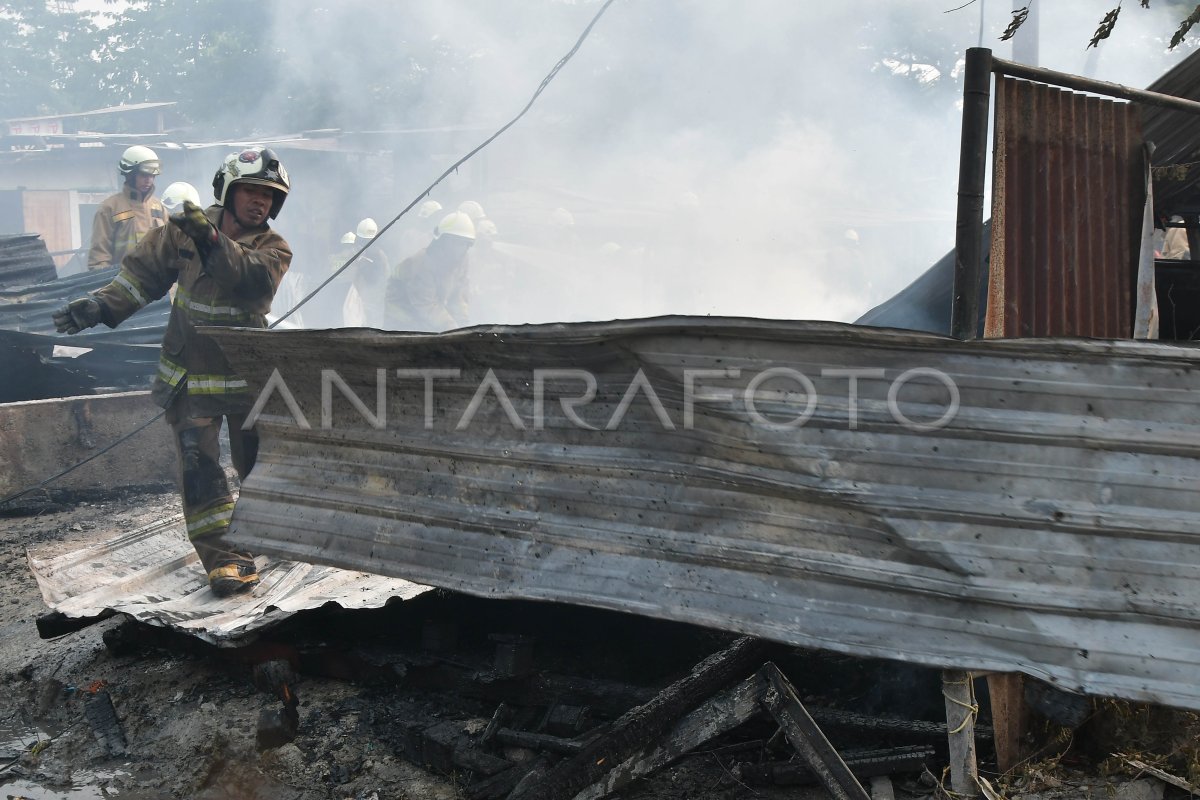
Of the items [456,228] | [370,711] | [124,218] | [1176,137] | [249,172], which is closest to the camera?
[370,711]

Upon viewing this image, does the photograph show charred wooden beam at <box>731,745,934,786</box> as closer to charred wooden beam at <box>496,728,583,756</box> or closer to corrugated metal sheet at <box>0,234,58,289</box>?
charred wooden beam at <box>496,728,583,756</box>

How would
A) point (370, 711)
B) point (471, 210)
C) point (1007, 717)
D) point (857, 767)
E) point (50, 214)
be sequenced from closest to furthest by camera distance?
point (1007, 717), point (857, 767), point (370, 711), point (471, 210), point (50, 214)

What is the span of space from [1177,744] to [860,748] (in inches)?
33.9

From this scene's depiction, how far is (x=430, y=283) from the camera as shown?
13.5 metres

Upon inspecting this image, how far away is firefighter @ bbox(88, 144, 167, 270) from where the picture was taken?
8.91m

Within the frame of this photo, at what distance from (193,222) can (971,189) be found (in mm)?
3307

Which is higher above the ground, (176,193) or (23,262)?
(176,193)

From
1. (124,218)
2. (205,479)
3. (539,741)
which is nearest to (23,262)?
(124,218)

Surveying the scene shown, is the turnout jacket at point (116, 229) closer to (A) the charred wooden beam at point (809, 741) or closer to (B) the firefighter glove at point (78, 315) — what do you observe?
(B) the firefighter glove at point (78, 315)

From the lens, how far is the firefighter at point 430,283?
1348 cm

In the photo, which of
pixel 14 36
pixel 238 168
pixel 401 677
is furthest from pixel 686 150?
pixel 14 36

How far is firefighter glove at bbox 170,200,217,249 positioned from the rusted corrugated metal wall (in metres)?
3.36

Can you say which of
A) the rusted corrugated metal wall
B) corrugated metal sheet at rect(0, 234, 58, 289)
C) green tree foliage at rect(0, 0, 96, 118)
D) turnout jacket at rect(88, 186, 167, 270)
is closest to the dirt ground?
the rusted corrugated metal wall

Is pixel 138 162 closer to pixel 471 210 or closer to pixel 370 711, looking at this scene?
pixel 471 210
